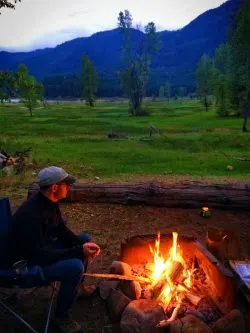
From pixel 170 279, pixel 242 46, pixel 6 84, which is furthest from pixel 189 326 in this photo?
pixel 242 46

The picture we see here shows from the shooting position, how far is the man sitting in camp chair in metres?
4.37

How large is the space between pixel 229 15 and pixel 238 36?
3557mm

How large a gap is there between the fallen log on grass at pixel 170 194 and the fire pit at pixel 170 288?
3100mm

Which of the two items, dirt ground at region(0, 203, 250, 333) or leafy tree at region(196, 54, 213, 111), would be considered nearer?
dirt ground at region(0, 203, 250, 333)

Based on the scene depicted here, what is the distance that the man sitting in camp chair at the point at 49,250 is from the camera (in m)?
4.37

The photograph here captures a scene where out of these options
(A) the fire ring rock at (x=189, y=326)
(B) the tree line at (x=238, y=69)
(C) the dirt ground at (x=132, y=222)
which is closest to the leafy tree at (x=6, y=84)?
(C) the dirt ground at (x=132, y=222)

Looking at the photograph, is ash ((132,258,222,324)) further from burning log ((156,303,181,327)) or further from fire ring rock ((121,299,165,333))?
fire ring rock ((121,299,165,333))

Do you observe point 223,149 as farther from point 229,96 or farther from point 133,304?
point 229,96

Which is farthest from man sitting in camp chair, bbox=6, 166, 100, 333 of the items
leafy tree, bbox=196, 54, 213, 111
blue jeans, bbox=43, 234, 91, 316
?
leafy tree, bbox=196, 54, 213, 111

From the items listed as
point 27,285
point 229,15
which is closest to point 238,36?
point 229,15

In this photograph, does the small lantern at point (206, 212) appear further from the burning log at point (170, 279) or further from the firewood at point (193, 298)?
the firewood at point (193, 298)

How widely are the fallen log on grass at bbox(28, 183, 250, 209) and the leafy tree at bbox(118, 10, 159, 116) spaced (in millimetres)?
53322

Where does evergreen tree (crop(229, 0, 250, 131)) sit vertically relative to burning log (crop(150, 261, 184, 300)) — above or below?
above

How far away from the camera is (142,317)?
4.53 meters
